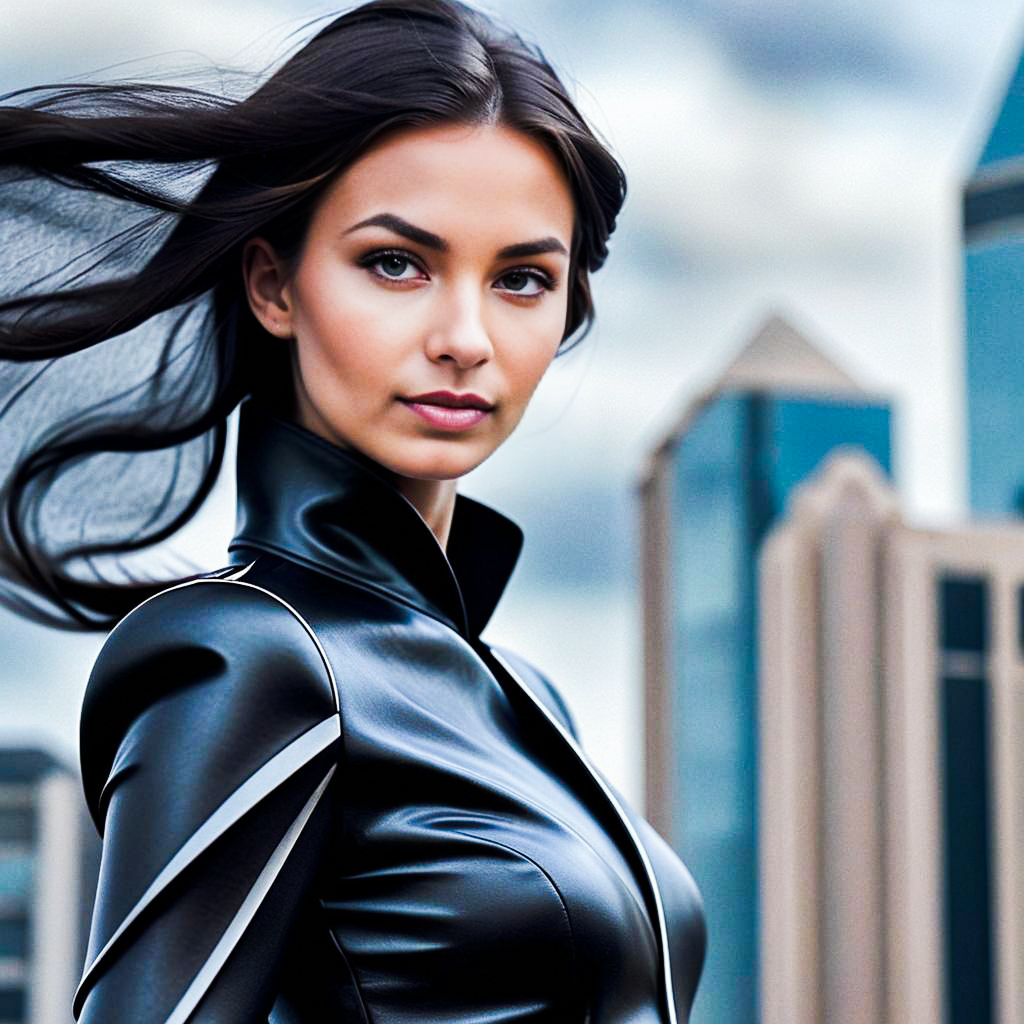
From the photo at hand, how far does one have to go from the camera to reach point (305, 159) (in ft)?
5.05

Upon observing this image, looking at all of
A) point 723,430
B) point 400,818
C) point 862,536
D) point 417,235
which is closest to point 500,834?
point 400,818

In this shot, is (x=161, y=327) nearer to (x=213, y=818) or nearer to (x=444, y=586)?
(x=444, y=586)

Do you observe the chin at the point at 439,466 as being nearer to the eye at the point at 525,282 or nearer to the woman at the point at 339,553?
the woman at the point at 339,553

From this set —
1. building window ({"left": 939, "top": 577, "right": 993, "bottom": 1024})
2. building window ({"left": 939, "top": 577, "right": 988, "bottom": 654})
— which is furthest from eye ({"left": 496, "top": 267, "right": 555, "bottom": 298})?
building window ({"left": 939, "top": 577, "right": 988, "bottom": 654})

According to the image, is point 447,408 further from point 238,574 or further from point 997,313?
point 997,313

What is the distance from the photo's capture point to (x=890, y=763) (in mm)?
36344

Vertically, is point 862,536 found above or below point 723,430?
below

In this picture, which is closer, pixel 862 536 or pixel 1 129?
pixel 1 129

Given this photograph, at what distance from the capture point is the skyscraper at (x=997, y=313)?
46062mm

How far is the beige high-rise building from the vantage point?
1396 inches

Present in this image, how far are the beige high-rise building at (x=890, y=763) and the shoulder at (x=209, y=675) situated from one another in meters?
34.5

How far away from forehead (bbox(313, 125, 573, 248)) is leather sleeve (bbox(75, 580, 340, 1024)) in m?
0.31

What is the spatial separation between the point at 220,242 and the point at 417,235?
0.51ft

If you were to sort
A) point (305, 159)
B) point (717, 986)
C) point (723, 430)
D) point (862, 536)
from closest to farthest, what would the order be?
point (305, 159) < point (862, 536) < point (717, 986) < point (723, 430)
